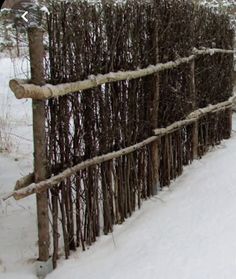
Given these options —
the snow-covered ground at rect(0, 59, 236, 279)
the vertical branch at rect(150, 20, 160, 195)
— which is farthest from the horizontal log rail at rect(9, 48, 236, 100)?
the snow-covered ground at rect(0, 59, 236, 279)

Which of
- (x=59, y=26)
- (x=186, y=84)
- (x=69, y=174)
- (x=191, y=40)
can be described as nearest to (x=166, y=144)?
(x=186, y=84)

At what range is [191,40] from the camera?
18.1 ft

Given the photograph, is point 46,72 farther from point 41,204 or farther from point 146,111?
point 146,111

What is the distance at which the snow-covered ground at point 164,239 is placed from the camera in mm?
3229

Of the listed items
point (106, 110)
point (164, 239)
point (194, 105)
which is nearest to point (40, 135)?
point (106, 110)

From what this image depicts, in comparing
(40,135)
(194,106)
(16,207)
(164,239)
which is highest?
(40,135)

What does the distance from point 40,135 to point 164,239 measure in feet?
3.81

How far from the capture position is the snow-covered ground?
3229 millimetres

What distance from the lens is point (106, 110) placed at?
397cm

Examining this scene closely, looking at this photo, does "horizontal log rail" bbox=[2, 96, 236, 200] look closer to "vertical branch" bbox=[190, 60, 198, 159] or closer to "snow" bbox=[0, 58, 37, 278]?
"vertical branch" bbox=[190, 60, 198, 159]

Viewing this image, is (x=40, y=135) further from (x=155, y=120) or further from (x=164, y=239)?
(x=155, y=120)

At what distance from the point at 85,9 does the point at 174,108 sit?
6.12 ft

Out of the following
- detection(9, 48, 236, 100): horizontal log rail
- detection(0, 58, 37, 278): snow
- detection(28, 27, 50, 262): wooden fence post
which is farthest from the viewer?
detection(0, 58, 37, 278): snow

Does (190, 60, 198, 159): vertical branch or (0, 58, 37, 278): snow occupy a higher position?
(190, 60, 198, 159): vertical branch
